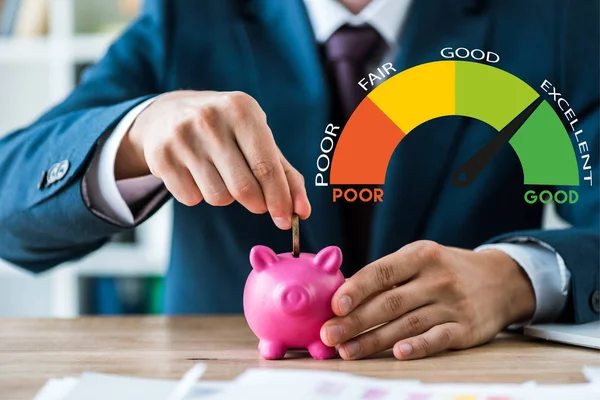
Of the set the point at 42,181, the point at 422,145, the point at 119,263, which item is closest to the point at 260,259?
the point at 422,145

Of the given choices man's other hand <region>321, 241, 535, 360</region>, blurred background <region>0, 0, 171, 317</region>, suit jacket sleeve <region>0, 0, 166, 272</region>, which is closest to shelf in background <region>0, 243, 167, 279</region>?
blurred background <region>0, 0, 171, 317</region>

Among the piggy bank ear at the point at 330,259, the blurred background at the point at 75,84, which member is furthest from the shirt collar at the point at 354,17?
the blurred background at the point at 75,84

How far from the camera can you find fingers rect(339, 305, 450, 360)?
26.7 inches

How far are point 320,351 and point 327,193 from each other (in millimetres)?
179

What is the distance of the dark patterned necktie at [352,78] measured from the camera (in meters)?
0.80

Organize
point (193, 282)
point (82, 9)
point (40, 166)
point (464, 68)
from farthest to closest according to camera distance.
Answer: point (82, 9) < point (193, 282) < point (40, 166) < point (464, 68)

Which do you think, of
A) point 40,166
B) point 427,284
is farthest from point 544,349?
point 40,166

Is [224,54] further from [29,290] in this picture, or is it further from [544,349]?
[29,290]

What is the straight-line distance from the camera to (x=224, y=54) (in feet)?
3.00

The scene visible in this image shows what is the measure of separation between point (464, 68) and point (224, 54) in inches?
12.0

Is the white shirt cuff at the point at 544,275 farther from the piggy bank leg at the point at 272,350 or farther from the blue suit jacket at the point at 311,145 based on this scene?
the piggy bank leg at the point at 272,350

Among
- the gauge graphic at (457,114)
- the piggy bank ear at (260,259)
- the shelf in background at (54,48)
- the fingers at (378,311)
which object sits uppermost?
the shelf in background at (54,48)

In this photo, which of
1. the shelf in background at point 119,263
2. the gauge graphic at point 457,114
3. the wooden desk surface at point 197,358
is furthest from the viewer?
the shelf in background at point 119,263

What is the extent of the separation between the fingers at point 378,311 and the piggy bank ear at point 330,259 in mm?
45
